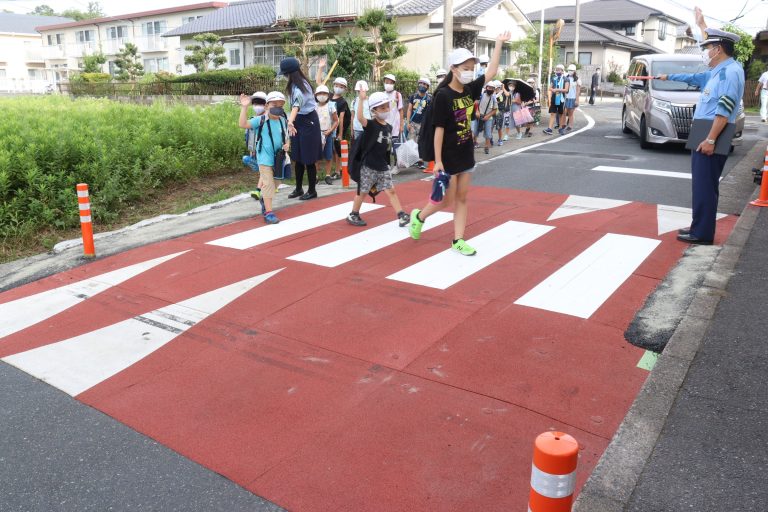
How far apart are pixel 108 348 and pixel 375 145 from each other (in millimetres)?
4041

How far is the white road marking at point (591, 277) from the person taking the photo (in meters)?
5.37

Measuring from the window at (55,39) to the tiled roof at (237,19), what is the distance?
2727 cm

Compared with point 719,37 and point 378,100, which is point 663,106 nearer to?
point 719,37

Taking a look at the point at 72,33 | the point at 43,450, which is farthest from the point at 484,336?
the point at 72,33

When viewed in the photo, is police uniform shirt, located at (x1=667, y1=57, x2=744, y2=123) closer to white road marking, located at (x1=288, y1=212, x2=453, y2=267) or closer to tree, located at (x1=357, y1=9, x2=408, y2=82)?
white road marking, located at (x1=288, y1=212, x2=453, y2=267)

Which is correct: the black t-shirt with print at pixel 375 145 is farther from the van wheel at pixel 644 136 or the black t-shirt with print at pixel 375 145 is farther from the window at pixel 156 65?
the window at pixel 156 65

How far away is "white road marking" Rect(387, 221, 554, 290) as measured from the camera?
6082mm

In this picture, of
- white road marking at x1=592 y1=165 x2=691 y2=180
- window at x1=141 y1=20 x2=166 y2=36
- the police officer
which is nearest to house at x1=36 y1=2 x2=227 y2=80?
window at x1=141 y1=20 x2=166 y2=36

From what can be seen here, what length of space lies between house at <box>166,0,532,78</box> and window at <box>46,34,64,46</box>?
31.4 metres

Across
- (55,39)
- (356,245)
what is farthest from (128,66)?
(356,245)

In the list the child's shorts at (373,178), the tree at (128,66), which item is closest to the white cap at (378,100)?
the child's shorts at (373,178)

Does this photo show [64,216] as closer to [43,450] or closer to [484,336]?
[43,450]

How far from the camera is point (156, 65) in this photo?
48.2 meters

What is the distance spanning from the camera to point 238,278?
627 cm
